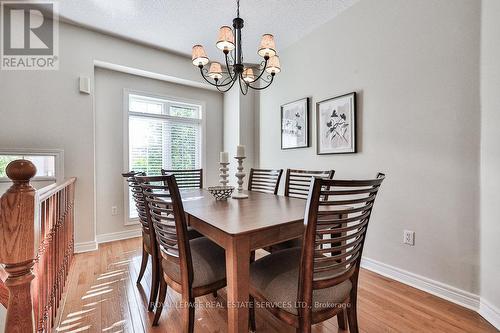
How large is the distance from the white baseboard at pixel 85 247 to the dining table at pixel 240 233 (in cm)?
211

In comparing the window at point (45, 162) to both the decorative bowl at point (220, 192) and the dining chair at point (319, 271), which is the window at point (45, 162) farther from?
the dining chair at point (319, 271)

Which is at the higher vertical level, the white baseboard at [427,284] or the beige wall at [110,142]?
the beige wall at [110,142]

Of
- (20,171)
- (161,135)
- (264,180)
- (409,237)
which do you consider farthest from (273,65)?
(161,135)

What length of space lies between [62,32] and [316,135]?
3.13 m

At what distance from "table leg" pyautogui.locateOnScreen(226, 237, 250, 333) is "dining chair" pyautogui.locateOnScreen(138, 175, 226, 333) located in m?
0.27

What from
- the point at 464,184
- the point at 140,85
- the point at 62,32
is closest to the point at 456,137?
the point at 464,184

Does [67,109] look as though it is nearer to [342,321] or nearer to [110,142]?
[110,142]

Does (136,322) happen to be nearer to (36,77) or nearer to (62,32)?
(36,77)

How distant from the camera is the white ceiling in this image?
2.38 meters

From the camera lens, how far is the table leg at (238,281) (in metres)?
1.00

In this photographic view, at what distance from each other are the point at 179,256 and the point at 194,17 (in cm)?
253

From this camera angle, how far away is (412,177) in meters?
2.00

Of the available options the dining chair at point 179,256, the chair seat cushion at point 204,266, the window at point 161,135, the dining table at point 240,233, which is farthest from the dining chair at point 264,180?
the window at point 161,135

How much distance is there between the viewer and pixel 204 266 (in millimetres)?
1310
